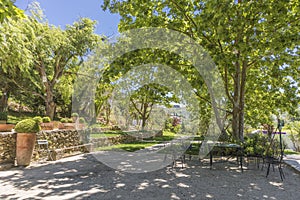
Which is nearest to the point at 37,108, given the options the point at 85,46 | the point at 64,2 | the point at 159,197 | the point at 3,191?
the point at 85,46

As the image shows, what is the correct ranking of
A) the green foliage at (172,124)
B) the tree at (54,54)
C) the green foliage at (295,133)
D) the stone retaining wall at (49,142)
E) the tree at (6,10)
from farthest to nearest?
the green foliage at (172,124)
the tree at (54,54)
the green foliage at (295,133)
the stone retaining wall at (49,142)
the tree at (6,10)

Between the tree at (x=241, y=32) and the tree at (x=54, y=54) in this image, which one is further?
the tree at (x=54, y=54)

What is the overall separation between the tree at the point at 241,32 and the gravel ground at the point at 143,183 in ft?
11.0

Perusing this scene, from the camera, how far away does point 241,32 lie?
20.2 feet

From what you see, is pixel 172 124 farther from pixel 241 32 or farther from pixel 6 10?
pixel 6 10

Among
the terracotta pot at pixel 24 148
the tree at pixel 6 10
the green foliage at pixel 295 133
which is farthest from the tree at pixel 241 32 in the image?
the green foliage at pixel 295 133

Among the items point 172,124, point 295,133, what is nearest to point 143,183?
point 295,133

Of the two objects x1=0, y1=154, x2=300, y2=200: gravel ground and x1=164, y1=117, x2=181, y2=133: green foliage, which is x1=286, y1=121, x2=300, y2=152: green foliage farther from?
x1=164, y1=117, x2=181, y2=133: green foliage

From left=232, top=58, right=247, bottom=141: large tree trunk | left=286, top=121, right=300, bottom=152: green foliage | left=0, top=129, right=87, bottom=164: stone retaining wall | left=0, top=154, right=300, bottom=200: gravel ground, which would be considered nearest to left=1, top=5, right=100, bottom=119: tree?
left=0, top=129, right=87, bottom=164: stone retaining wall

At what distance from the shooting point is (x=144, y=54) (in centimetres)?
755

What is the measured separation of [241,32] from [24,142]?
7206 millimetres

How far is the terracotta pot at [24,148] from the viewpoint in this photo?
A: 5.79 metres

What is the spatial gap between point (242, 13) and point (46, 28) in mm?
14282

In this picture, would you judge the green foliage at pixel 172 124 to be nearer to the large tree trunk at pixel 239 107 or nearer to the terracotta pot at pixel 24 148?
the large tree trunk at pixel 239 107
